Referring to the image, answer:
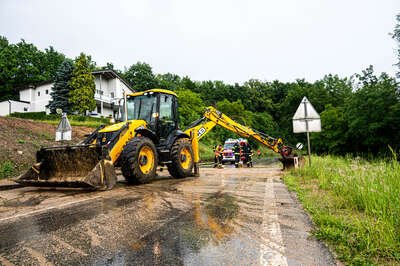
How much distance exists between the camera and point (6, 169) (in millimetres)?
9594

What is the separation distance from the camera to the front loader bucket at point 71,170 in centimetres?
643

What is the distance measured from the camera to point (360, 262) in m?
2.44

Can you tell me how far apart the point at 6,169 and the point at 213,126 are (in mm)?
8422

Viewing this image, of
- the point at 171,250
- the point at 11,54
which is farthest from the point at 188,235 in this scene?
the point at 11,54

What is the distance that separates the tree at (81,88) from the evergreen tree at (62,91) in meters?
0.80

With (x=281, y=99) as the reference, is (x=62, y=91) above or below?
below

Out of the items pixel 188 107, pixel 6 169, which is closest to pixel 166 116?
pixel 6 169

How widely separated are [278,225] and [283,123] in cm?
6274

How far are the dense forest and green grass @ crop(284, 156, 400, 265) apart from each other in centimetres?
2310

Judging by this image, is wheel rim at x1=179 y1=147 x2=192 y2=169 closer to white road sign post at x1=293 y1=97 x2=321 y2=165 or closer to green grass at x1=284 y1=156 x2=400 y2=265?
white road sign post at x1=293 y1=97 x2=321 y2=165

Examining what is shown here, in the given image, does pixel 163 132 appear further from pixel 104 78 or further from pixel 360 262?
pixel 104 78

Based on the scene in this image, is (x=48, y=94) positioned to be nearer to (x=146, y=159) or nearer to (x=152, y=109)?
(x=152, y=109)

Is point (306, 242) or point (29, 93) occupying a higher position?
point (29, 93)

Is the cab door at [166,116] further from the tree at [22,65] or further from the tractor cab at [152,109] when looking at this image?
the tree at [22,65]
